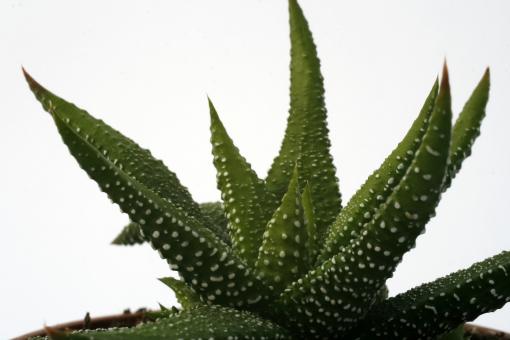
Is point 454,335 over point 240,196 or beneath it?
beneath

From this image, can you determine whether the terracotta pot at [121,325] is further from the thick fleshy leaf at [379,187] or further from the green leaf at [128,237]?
the thick fleshy leaf at [379,187]

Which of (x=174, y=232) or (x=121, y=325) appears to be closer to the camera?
(x=174, y=232)

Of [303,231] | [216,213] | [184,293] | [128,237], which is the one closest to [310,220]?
[303,231]

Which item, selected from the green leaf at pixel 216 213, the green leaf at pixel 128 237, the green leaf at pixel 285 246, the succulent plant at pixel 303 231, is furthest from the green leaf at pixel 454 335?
the green leaf at pixel 128 237

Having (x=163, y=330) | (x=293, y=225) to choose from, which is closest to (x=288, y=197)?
(x=293, y=225)

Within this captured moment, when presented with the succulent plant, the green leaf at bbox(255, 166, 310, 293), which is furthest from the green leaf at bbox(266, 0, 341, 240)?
the green leaf at bbox(255, 166, 310, 293)

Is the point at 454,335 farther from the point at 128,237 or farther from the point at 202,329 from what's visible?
the point at 128,237

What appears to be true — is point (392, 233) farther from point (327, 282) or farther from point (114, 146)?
point (114, 146)
